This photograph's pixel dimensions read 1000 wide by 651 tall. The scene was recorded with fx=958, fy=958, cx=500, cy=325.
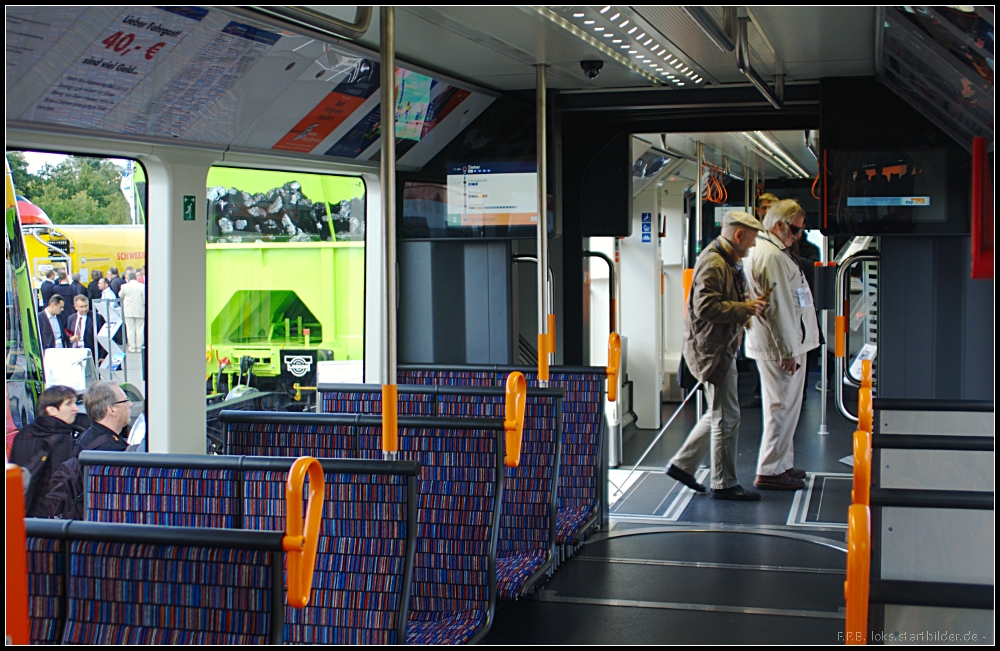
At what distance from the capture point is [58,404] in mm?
3301

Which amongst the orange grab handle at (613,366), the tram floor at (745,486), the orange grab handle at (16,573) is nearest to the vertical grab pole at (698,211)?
the tram floor at (745,486)

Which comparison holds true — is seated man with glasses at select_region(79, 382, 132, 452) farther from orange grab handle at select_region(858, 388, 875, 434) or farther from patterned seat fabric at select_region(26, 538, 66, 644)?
orange grab handle at select_region(858, 388, 875, 434)

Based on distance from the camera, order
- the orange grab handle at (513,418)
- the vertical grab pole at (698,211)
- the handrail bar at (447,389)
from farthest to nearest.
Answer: the vertical grab pole at (698,211) < the handrail bar at (447,389) < the orange grab handle at (513,418)

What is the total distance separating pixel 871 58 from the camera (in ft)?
14.4

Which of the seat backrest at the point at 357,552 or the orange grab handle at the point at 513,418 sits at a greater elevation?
the orange grab handle at the point at 513,418

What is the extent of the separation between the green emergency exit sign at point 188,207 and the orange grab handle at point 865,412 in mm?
2473

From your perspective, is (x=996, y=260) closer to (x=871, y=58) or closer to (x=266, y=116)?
(x=266, y=116)

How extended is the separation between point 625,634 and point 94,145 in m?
2.58

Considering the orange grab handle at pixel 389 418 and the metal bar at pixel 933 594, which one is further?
the orange grab handle at pixel 389 418

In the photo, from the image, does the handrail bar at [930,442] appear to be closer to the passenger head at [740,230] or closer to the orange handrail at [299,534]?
the orange handrail at [299,534]

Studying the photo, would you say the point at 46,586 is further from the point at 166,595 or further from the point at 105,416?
the point at 105,416

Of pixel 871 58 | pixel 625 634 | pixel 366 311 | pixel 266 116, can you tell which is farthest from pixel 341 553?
pixel 871 58

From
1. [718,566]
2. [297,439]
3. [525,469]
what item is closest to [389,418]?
[297,439]

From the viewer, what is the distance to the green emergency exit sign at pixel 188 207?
3.63 metres
